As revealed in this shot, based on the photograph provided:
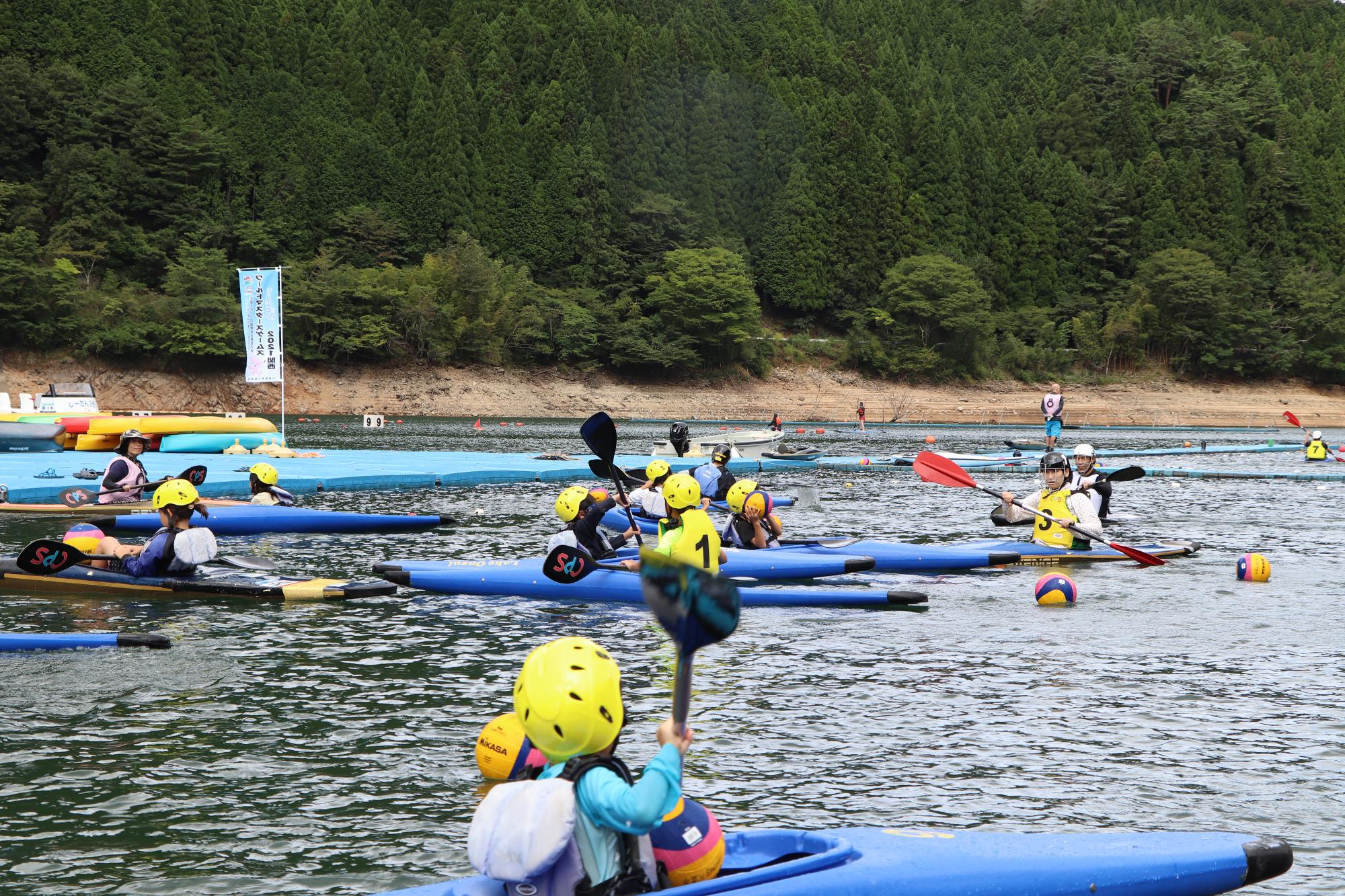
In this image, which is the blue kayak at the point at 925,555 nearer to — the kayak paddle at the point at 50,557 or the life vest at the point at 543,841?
the kayak paddle at the point at 50,557

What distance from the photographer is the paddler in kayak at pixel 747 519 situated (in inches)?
551

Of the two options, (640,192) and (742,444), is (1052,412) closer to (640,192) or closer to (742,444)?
(742,444)

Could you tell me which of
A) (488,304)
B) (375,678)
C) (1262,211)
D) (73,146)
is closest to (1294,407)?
(1262,211)

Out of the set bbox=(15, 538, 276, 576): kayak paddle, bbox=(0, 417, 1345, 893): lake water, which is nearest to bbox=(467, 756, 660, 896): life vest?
bbox=(0, 417, 1345, 893): lake water

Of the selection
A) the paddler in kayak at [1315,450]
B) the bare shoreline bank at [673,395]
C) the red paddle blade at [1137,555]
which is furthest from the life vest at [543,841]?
the bare shoreline bank at [673,395]

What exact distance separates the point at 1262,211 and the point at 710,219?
44.8 meters

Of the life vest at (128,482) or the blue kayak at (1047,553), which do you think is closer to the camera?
the blue kayak at (1047,553)

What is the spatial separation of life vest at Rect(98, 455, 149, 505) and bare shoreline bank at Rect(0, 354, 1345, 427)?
161 ft

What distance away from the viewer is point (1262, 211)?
101 m

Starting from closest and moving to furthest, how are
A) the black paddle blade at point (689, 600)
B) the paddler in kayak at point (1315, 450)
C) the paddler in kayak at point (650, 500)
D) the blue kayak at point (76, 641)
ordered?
the black paddle blade at point (689, 600) < the blue kayak at point (76, 641) < the paddler in kayak at point (650, 500) < the paddler in kayak at point (1315, 450)

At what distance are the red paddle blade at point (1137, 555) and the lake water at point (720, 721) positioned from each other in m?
0.23

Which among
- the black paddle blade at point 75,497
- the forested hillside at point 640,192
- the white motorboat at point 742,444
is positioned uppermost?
the forested hillside at point 640,192

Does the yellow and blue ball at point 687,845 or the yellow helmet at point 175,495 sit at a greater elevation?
the yellow helmet at point 175,495

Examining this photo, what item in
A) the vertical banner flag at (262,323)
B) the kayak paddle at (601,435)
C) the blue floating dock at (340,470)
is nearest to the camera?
the kayak paddle at (601,435)
